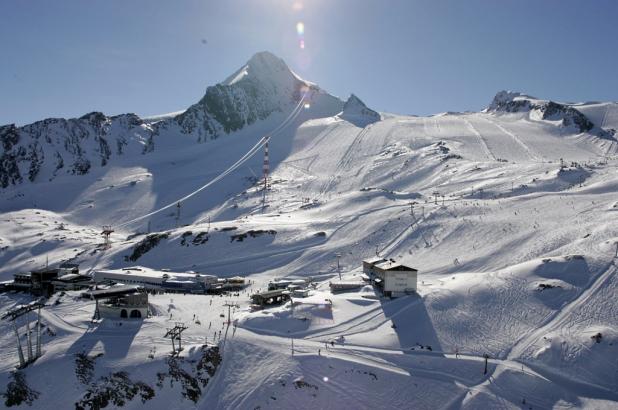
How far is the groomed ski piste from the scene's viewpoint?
122ft

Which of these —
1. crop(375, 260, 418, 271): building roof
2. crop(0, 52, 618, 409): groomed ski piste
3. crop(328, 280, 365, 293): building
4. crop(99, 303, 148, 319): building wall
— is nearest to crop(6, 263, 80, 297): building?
crop(0, 52, 618, 409): groomed ski piste

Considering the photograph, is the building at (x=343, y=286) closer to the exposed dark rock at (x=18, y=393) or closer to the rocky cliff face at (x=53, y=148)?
the exposed dark rock at (x=18, y=393)

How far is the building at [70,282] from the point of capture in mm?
60319

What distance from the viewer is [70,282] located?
61.9 m

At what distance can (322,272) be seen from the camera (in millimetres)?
69562

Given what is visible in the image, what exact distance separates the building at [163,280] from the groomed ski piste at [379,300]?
7008mm

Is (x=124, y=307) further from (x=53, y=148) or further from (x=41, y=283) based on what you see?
(x=53, y=148)

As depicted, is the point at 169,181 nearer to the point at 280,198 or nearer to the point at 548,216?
the point at 280,198

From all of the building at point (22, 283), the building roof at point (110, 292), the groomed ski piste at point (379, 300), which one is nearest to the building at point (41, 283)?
the groomed ski piste at point (379, 300)

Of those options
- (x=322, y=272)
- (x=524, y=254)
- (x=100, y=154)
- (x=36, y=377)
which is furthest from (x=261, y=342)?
(x=100, y=154)

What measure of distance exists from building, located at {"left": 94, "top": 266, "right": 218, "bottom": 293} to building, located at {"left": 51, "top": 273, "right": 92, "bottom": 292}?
15.6 ft

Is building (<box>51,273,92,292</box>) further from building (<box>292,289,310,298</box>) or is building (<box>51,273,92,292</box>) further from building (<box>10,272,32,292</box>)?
building (<box>292,289,310,298</box>)

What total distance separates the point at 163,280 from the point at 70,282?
12.2m

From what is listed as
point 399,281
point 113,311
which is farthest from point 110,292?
point 399,281
